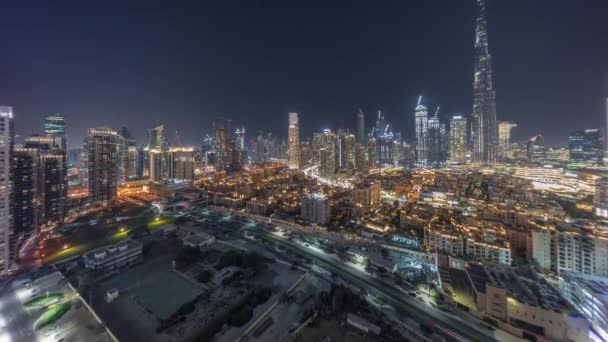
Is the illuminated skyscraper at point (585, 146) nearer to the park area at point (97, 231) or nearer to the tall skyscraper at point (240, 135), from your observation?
the park area at point (97, 231)

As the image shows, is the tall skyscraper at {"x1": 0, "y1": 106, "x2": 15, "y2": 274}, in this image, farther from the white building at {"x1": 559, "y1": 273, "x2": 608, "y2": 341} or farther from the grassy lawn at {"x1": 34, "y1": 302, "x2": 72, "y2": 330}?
the white building at {"x1": 559, "y1": 273, "x2": 608, "y2": 341}

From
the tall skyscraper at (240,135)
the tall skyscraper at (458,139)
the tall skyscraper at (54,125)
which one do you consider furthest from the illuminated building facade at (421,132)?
the tall skyscraper at (54,125)

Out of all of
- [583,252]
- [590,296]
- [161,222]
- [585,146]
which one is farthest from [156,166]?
[585,146]

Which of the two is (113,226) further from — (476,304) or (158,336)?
(476,304)

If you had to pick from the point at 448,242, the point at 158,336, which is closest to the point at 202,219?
the point at 158,336

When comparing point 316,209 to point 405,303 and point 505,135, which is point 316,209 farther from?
point 505,135

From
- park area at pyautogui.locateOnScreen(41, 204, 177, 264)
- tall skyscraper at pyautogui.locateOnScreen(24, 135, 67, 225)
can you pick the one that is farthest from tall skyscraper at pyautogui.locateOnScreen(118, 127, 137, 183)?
tall skyscraper at pyautogui.locateOnScreen(24, 135, 67, 225)
